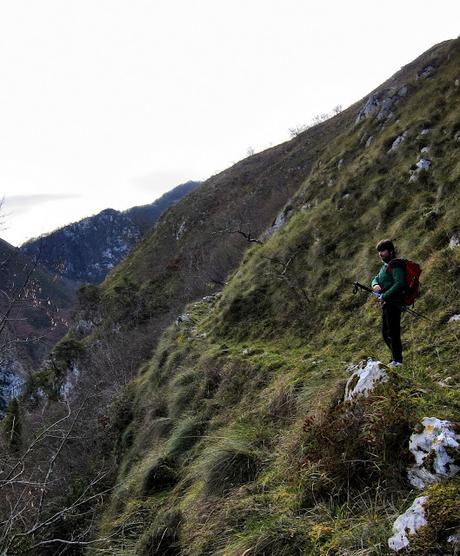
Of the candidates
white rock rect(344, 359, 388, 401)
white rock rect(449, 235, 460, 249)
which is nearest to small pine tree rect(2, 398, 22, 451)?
white rock rect(344, 359, 388, 401)

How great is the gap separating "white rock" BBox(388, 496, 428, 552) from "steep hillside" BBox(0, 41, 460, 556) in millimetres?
64

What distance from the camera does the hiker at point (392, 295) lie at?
6.34 meters

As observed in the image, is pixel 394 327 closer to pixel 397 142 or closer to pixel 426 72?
pixel 397 142

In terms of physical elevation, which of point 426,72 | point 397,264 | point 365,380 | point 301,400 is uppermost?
point 426,72

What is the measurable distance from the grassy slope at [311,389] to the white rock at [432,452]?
12cm

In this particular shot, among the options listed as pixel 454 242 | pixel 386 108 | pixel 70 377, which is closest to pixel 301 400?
pixel 454 242

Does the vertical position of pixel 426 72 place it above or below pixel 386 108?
above

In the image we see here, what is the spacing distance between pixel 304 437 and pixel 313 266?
341 inches

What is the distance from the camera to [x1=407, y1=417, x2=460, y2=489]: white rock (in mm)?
3436

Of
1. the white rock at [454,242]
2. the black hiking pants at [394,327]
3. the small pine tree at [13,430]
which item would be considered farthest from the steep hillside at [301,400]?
the small pine tree at [13,430]

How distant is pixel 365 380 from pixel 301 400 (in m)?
1.91

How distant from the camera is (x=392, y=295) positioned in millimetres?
6398

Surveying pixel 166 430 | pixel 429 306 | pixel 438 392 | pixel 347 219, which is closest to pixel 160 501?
pixel 166 430

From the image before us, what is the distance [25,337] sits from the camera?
7.09 meters
